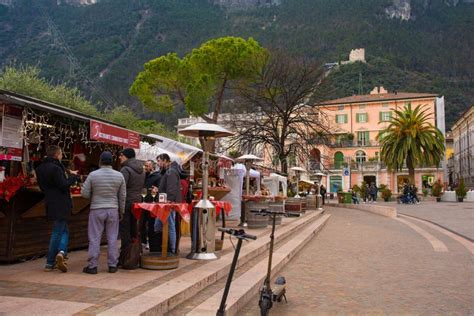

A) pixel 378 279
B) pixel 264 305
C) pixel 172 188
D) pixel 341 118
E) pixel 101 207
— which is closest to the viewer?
pixel 264 305

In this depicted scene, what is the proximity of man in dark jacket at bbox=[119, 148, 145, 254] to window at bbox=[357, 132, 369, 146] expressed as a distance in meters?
61.3

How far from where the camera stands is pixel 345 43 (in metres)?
131

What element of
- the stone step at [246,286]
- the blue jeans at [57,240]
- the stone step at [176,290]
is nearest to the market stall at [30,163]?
the blue jeans at [57,240]

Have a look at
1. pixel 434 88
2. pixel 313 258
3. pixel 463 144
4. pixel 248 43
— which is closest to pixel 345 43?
pixel 434 88

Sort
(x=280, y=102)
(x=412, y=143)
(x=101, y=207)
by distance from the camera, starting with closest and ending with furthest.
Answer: (x=101, y=207) < (x=280, y=102) < (x=412, y=143)

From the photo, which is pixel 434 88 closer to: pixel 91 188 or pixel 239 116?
pixel 239 116

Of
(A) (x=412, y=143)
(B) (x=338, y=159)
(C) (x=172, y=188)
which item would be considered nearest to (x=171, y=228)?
(C) (x=172, y=188)

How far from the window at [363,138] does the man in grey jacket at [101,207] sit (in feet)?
203

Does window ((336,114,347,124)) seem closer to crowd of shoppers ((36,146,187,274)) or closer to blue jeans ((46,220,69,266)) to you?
crowd of shoppers ((36,146,187,274))

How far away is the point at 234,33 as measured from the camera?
139m

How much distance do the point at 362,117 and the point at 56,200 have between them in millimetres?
62800

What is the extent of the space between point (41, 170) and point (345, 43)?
135 metres

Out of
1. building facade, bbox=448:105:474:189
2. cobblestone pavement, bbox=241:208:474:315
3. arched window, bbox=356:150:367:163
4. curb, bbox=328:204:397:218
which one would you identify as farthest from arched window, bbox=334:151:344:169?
cobblestone pavement, bbox=241:208:474:315

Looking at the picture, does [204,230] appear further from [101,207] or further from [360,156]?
[360,156]
